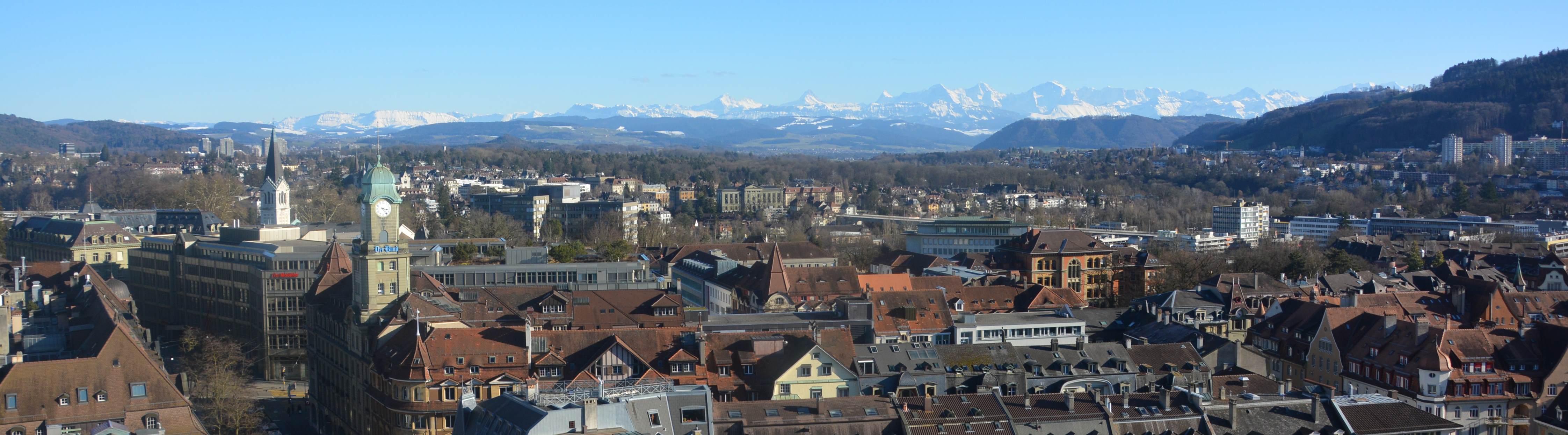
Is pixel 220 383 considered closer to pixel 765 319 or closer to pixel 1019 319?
pixel 765 319

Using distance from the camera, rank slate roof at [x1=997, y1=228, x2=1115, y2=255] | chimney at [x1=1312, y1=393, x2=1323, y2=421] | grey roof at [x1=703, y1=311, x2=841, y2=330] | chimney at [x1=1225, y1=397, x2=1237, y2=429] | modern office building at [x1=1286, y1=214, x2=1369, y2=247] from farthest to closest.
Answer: modern office building at [x1=1286, y1=214, x2=1369, y2=247], slate roof at [x1=997, y1=228, x2=1115, y2=255], grey roof at [x1=703, y1=311, x2=841, y2=330], chimney at [x1=1312, y1=393, x2=1323, y2=421], chimney at [x1=1225, y1=397, x2=1237, y2=429]

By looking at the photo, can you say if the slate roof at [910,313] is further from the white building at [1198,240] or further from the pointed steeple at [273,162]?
the pointed steeple at [273,162]

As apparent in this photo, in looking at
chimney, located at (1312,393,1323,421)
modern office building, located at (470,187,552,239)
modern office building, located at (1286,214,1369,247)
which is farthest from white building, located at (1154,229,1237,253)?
chimney, located at (1312,393,1323,421)

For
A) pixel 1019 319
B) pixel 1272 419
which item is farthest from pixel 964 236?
pixel 1272 419

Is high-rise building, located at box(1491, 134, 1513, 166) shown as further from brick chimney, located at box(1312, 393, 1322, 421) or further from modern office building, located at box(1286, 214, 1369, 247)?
brick chimney, located at box(1312, 393, 1322, 421)

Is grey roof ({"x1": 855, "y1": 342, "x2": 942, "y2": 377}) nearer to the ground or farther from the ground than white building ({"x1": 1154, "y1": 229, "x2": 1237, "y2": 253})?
farther from the ground

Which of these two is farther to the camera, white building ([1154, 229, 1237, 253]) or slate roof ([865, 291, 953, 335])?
white building ([1154, 229, 1237, 253])
